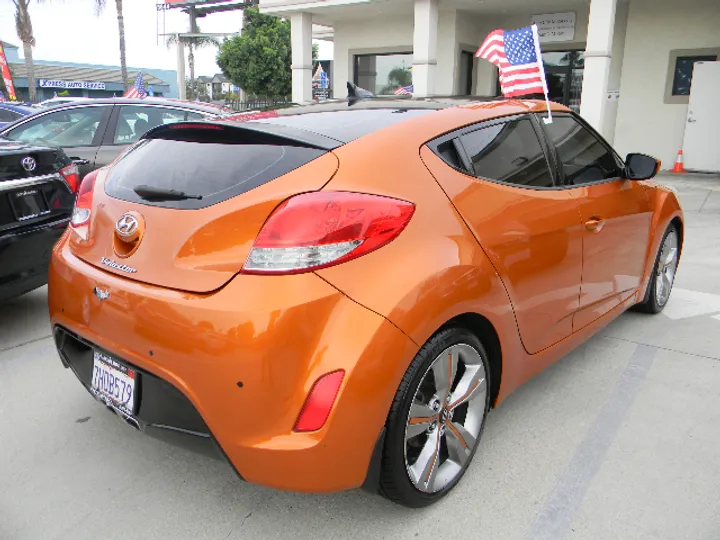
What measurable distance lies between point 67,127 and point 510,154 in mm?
5458

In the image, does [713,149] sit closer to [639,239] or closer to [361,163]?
[639,239]

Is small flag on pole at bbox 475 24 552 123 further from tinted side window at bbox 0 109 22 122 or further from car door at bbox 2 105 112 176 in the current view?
tinted side window at bbox 0 109 22 122

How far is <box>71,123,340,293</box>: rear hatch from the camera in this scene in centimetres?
183

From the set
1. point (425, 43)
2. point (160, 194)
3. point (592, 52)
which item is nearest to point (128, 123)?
point (160, 194)

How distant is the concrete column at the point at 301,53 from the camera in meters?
15.3

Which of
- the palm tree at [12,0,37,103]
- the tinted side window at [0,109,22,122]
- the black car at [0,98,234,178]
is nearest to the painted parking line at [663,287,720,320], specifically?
the black car at [0,98,234,178]

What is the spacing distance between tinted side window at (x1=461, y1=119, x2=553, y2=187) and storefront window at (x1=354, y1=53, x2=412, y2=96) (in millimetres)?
14458

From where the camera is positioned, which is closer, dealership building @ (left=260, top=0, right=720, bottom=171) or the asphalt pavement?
the asphalt pavement

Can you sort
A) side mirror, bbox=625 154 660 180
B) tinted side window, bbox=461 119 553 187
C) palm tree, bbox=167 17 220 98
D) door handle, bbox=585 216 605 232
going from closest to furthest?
1. tinted side window, bbox=461 119 553 187
2. door handle, bbox=585 216 605 232
3. side mirror, bbox=625 154 660 180
4. palm tree, bbox=167 17 220 98

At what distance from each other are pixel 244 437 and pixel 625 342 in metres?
2.93

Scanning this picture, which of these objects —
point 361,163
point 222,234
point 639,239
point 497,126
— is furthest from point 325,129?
point 639,239

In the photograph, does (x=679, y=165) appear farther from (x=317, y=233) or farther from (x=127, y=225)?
(x=127, y=225)

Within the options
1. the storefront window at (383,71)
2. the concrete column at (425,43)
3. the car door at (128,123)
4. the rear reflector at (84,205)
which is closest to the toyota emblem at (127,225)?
the rear reflector at (84,205)

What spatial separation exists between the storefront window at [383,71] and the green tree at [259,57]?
2251cm
